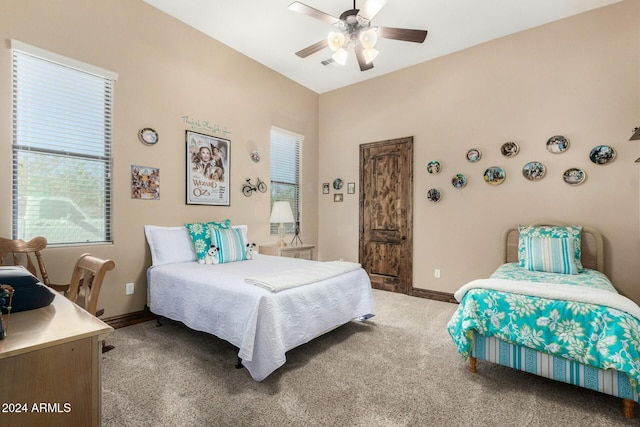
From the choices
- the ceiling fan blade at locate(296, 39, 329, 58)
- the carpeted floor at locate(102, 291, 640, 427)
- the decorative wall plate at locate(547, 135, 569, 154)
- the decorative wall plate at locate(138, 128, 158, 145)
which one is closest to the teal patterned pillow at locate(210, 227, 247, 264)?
the carpeted floor at locate(102, 291, 640, 427)

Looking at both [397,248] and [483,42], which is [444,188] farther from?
[483,42]

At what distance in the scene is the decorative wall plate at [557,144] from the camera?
3.42 meters

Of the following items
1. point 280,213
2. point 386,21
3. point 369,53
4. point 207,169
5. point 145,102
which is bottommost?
point 280,213

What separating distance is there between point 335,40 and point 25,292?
2665mm

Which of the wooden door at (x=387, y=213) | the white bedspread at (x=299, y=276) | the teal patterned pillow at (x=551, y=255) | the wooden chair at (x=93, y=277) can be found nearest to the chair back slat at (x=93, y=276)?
the wooden chair at (x=93, y=277)

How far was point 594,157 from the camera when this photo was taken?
3273 mm

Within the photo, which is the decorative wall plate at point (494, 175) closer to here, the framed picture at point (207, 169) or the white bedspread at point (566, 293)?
the white bedspread at point (566, 293)

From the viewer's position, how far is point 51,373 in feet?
2.88

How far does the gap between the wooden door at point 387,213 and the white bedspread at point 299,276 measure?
1.68 meters

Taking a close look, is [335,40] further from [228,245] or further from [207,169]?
[228,245]

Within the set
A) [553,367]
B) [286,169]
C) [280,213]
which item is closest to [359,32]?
[280,213]

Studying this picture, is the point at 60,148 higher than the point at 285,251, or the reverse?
the point at 60,148

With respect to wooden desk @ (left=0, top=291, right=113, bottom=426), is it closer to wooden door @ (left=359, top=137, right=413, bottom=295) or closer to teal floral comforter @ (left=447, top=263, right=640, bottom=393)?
teal floral comforter @ (left=447, top=263, right=640, bottom=393)

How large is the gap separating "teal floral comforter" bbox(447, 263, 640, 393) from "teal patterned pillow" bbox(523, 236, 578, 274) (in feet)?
3.55
